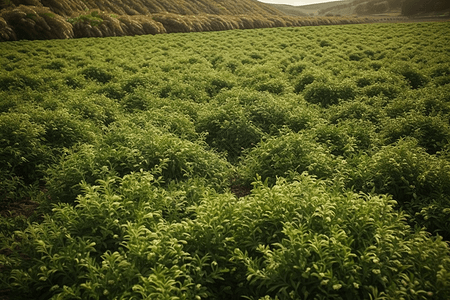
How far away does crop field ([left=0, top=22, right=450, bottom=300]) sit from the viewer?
3.31 meters

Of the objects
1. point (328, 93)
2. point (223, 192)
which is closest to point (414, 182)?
point (223, 192)

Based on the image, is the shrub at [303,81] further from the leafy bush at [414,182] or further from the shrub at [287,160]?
the leafy bush at [414,182]

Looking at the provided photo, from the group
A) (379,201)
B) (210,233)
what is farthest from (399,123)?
(210,233)

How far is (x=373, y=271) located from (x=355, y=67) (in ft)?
50.5

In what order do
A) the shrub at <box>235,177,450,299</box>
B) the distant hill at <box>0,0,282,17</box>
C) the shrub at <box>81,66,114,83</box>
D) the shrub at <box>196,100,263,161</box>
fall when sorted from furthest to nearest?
the distant hill at <box>0,0,282,17</box>
the shrub at <box>81,66,114,83</box>
the shrub at <box>196,100,263,161</box>
the shrub at <box>235,177,450,299</box>

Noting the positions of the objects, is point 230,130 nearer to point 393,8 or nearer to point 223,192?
point 223,192

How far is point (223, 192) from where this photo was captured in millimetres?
6191

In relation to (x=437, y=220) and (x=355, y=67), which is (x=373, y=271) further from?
(x=355, y=67)

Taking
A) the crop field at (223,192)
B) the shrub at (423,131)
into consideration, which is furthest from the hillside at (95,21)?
the shrub at (423,131)

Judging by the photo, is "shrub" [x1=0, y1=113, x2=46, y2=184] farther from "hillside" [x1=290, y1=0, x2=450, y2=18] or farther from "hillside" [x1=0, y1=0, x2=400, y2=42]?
"hillside" [x1=290, y1=0, x2=450, y2=18]

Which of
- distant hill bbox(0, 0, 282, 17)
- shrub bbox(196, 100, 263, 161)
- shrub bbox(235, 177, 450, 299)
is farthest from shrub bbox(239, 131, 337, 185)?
distant hill bbox(0, 0, 282, 17)

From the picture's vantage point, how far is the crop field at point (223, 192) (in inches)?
130

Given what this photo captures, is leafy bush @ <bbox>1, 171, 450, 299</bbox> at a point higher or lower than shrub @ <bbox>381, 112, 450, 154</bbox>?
higher

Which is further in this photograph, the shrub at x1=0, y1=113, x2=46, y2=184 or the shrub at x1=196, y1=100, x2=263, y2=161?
the shrub at x1=196, y1=100, x2=263, y2=161
